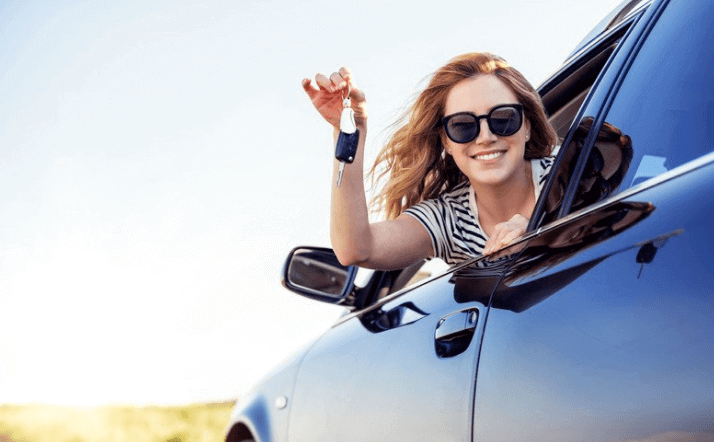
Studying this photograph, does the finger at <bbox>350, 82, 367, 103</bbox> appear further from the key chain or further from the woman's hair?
the woman's hair

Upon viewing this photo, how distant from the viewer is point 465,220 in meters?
2.51

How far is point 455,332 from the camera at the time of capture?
180 centimetres

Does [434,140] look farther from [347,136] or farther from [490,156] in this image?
[347,136]

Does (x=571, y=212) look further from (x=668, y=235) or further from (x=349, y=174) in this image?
(x=349, y=174)

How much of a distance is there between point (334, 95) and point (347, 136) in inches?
4.3

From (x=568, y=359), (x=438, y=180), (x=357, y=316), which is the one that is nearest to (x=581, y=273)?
(x=568, y=359)

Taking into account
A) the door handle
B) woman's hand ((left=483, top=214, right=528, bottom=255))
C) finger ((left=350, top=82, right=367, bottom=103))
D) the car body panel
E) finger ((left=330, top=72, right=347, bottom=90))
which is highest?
finger ((left=330, top=72, right=347, bottom=90))

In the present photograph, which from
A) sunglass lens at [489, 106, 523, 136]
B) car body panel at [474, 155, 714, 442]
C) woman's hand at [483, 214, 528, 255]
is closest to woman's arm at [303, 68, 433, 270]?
sunglass lens at [489, 106, 523, 136]

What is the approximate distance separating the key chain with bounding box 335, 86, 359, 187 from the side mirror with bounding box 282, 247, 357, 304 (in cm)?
68

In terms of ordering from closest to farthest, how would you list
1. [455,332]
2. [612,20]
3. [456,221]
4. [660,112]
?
[660,112] → [455,332] → [612,20] → [456,221]

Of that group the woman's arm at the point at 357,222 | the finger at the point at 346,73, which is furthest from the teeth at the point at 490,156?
the finger at the point at 346,73

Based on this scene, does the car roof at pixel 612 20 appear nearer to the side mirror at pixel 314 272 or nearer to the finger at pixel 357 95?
the finger at pixel 357 95

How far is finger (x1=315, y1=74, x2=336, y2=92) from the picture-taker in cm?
231

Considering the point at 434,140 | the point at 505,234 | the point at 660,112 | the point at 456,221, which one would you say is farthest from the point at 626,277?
the point at 434,140
